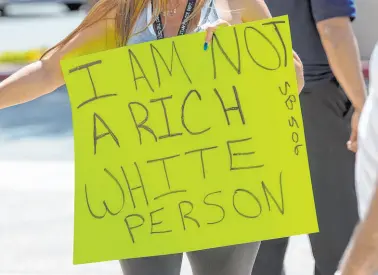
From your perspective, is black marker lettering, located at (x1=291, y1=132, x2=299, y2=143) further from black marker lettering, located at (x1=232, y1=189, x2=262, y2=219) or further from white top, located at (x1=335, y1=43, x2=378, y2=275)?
white top, located at (x1=335, y1=43, x2=378, y2=275)

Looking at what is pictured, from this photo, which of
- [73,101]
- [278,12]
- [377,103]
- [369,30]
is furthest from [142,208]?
[369,30]

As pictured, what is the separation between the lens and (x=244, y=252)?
9.02 ft

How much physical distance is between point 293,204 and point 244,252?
24 cm

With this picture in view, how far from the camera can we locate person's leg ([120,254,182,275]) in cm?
272

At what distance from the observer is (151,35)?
2.65m

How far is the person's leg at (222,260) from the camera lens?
2.72m

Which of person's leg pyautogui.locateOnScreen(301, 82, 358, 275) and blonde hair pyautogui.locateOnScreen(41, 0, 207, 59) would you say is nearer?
blonde hair pyautogui.locateOnScreen(41, 0, 207, 59)

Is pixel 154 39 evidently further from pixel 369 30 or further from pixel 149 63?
pixel 369 30

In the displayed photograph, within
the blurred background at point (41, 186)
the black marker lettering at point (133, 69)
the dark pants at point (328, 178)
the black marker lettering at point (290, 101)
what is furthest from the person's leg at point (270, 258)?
the black marker lettering at point (133, 69)

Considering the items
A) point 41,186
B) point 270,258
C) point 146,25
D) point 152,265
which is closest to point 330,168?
point 270,258

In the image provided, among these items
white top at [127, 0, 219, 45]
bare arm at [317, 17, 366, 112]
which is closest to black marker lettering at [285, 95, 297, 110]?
white top at [127, 0, 219, 45]

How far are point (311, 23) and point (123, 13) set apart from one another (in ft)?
3.61

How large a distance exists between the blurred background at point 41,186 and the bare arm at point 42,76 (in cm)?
250

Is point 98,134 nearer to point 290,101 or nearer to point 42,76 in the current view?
point 42,76
